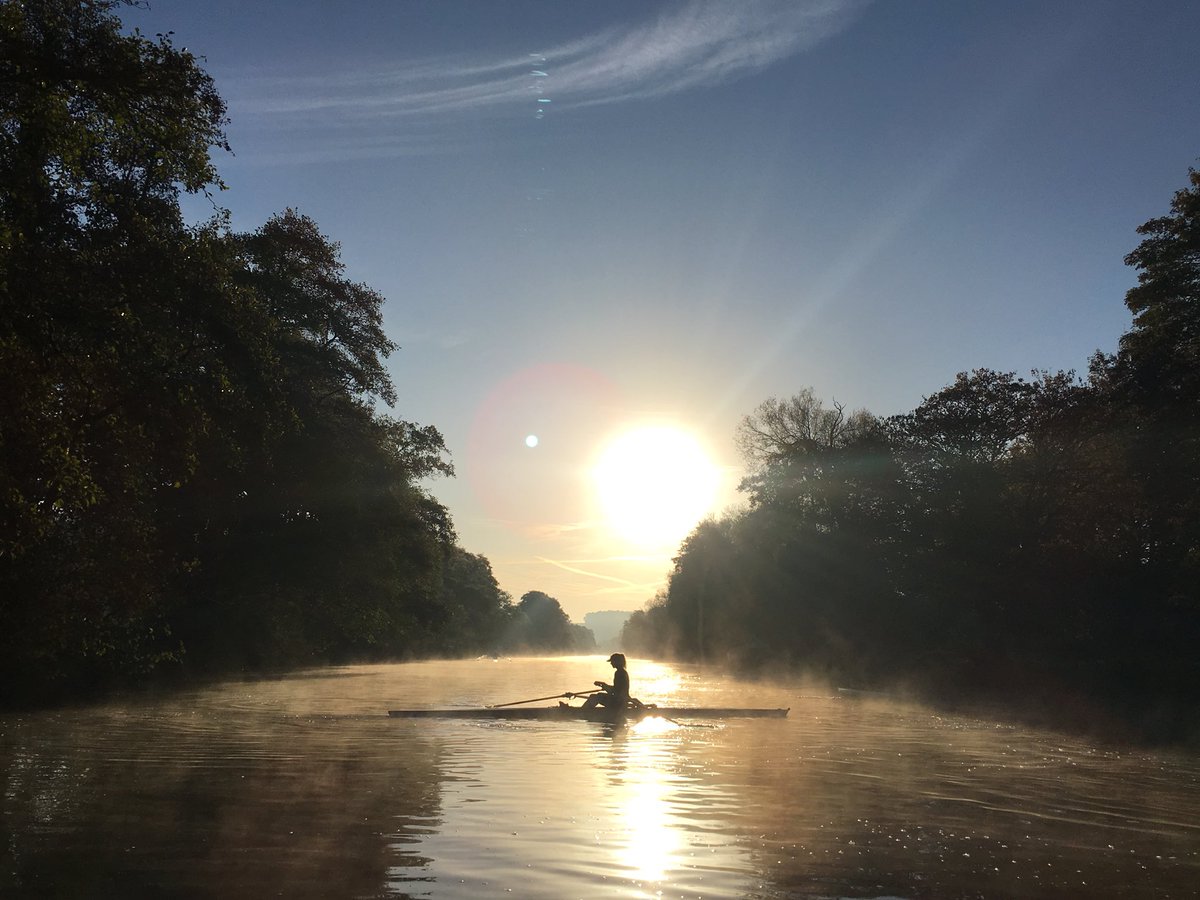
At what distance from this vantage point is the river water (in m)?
6.64

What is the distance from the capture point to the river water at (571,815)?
6.64m

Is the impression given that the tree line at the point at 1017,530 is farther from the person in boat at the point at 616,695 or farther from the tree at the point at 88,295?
the tree at the point at 88,295

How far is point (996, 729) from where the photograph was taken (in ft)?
71.4

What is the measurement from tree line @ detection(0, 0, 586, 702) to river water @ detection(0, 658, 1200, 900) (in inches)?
147

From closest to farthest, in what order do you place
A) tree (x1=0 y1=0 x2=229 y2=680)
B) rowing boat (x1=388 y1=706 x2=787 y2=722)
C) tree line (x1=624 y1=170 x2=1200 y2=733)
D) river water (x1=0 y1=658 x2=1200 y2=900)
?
1. river water (x1=0 y1=658 x2=1200 y2=900)
2. tree (x1=0 y1=0 x2=229 y2=680)
3. rowing boat (x1=388 y1=706 x2=787 y2=722)
4. tree line (x1=624 y1=170 x2=1200 y2=733)

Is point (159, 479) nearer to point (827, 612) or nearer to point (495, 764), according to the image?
point (495, 764)

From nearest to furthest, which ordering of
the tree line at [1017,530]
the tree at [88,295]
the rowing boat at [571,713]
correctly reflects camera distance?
the tree at [88,295], the rowing boat at [571,713], the tree line at [1017,530]

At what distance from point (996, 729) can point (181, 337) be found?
64.1ft

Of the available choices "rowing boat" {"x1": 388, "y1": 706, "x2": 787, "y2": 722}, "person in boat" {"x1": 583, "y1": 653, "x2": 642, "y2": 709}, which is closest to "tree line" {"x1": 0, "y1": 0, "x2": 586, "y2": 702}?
"rowing boat" {"x1": 388, "y1": 706, "x2": 787, "y2": 722}

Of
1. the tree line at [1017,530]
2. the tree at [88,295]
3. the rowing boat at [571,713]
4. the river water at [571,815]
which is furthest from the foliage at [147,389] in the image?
the tree line at [1017,530]

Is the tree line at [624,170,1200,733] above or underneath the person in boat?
above

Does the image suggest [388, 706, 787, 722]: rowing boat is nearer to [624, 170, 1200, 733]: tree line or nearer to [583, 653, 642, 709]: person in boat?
[583, 653, 642, 709]: person in boat

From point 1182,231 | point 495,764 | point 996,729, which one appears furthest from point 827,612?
point 495,764

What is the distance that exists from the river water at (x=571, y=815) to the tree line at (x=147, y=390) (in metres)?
3.74
